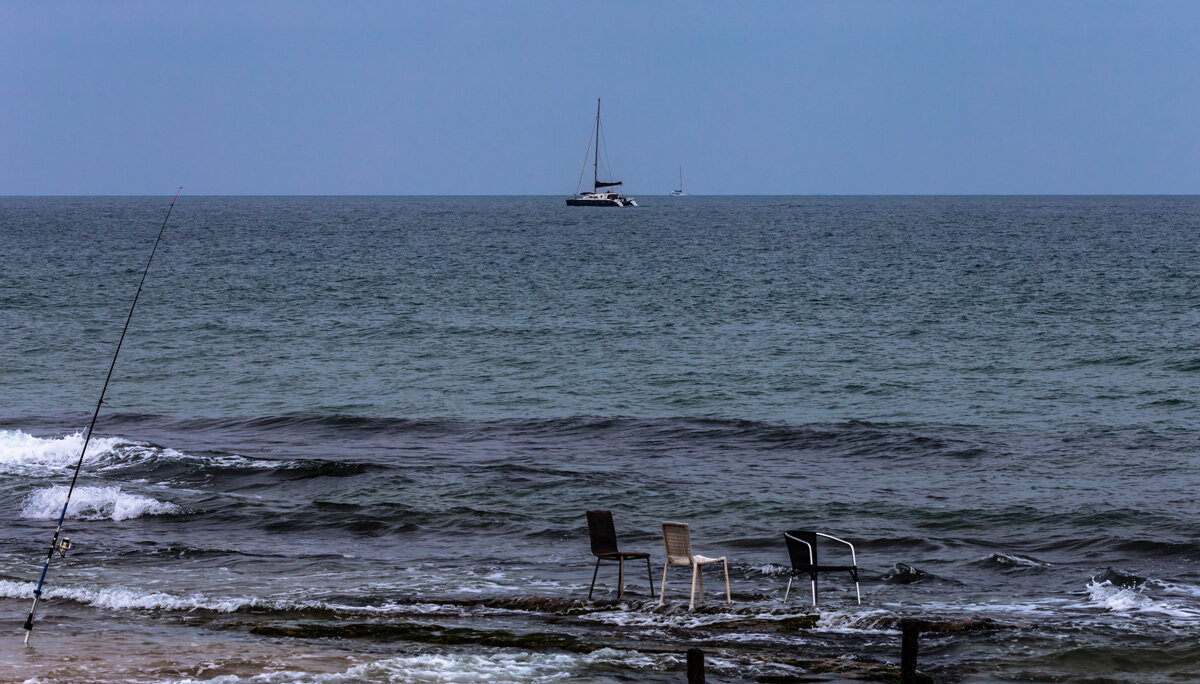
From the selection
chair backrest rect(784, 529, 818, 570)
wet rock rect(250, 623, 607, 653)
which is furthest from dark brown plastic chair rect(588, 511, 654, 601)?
chair backrest rect(784, 529, 818, 570)

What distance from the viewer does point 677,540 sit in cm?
1039

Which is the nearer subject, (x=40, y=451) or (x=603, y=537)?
(x=603, y=537)

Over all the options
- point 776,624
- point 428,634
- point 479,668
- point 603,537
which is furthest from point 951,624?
point 428,634

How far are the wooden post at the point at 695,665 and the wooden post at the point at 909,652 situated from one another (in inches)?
72.1

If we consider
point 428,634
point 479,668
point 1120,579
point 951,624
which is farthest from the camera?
point 1120,579

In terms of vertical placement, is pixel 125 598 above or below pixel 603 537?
below

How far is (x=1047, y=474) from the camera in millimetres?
16531

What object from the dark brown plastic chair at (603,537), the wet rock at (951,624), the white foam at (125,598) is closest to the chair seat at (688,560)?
the dark brown plastic chair at (603,537)

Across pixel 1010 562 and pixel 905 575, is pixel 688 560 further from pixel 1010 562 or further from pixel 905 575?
pixel 1010 562

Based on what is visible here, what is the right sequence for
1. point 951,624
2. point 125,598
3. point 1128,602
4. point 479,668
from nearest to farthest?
point 479,668
point 951,624
point 1128,602
point 125,598

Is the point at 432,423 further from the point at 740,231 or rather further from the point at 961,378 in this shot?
the point at 740,231

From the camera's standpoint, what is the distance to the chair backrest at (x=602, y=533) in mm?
10906

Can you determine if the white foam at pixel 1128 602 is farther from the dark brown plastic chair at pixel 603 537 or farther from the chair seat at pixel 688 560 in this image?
the dark brown plastic chair at pixel 603 537

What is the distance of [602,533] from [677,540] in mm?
889
